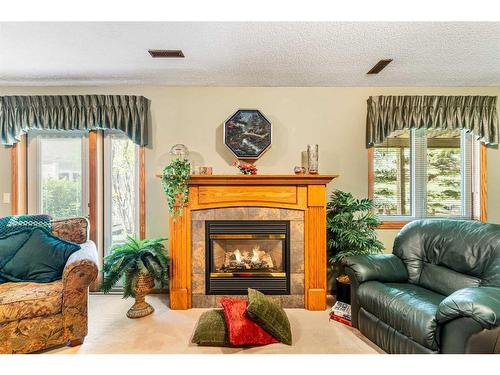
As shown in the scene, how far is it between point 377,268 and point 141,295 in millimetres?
2227

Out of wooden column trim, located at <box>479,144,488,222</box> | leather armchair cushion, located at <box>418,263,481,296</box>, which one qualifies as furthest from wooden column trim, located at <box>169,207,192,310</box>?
wooden column trim, located at <box>479,144,488,222</box>

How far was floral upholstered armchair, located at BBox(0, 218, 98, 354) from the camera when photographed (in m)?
2.05

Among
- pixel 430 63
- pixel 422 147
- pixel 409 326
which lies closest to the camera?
pixel 409 326

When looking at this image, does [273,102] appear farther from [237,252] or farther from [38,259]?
[38,259]

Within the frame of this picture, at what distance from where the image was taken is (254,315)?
227 cm

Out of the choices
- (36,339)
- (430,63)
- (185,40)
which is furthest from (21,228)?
(430,63)

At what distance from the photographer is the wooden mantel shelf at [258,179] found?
9.84 feet

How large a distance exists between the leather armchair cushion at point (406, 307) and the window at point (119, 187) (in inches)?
107

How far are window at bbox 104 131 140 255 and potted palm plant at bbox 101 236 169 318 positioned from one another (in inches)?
29.5

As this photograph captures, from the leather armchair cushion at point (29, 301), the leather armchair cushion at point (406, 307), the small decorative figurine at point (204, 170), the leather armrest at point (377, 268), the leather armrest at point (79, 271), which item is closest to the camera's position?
the leather armchair cushion at point (406, 307)

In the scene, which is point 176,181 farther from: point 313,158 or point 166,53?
point 313,158

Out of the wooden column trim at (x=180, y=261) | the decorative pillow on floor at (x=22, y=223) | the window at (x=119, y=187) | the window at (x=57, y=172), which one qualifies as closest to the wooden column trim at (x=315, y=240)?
the wooden column trim at (x=180, y=261)

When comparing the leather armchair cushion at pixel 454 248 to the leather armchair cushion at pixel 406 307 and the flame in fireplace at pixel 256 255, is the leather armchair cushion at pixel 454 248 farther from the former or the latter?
the flame in fireplace at pixel 256 255
